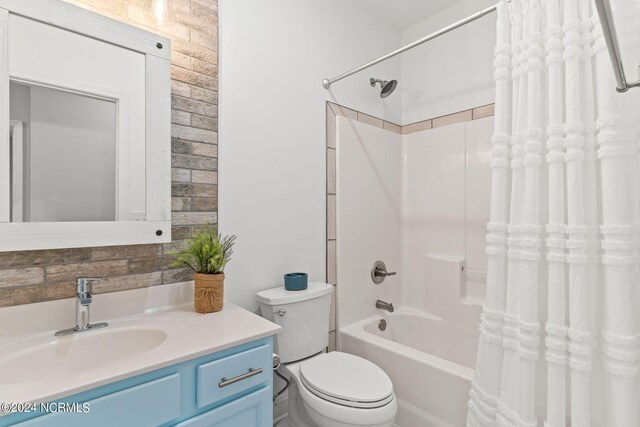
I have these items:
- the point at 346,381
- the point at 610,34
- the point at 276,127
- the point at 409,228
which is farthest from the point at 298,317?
the point at 610,34

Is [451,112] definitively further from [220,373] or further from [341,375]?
[220,373]

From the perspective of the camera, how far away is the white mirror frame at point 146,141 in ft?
3.38

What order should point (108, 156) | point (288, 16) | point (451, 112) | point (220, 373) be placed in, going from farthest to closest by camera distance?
point (451, 112)
point (288, 16)
point (108, 156)
point (220, 373)

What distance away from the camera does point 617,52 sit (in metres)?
0.76

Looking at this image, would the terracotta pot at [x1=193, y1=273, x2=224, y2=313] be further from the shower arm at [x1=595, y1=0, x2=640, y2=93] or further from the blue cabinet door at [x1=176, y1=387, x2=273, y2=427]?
the shower arm at [x1=595, y1=0, x2=640, y2=93]

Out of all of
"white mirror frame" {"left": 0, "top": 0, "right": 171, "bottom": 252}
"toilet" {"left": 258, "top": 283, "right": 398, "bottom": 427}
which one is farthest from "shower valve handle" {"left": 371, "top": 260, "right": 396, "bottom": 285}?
"white mirror frame" {"left": 0, "top": 0, "right": 171, "bottom": 252}

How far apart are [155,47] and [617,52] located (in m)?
1.48

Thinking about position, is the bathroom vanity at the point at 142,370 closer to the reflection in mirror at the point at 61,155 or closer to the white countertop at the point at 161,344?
the white countertop at the point at 161,344

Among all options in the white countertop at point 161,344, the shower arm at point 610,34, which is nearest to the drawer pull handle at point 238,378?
the white countertop at point 161,344

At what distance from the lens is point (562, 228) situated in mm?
1077

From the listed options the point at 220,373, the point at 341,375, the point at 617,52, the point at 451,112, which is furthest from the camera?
the point at 451,112

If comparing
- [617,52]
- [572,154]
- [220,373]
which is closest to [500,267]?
[572,154]

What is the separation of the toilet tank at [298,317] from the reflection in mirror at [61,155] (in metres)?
0.77

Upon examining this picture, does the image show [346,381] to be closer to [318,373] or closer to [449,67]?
[318,373]
